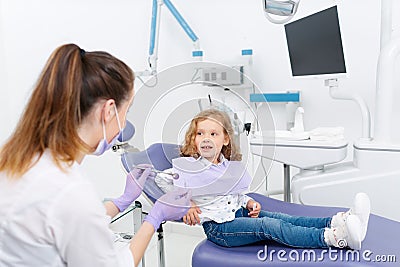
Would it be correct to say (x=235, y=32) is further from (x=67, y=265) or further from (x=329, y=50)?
(x=67, y=265)

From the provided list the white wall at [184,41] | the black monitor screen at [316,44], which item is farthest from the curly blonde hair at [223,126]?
the white wall at [184,41]

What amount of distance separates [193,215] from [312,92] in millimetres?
1109

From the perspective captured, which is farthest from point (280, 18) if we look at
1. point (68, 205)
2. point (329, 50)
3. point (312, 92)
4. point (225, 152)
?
point (68, 205)

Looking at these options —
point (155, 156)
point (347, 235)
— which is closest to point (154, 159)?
point (155, 156)

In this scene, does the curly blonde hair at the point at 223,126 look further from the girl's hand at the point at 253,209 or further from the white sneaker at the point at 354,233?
the white sneaker at the point at 354,233

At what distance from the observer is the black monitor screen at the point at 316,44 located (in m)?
1.68

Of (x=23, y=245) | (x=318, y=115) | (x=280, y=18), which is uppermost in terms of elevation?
(x=280, y=18)

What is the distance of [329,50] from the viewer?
1.73 metres

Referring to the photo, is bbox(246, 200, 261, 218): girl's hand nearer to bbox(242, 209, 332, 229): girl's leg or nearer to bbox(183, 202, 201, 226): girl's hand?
bbox(242, 209, 332, 229): girl's leg

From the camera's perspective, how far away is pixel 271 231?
136 cm

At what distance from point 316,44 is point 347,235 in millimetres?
858

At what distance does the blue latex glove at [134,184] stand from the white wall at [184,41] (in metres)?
0.94

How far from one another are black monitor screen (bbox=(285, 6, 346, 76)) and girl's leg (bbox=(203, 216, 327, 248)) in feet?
2.39

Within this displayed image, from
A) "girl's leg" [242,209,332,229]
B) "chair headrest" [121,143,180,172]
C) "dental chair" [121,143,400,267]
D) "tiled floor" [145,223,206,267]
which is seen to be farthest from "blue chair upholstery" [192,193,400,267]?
"tiled floor" [145,223,206,267]
